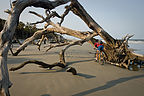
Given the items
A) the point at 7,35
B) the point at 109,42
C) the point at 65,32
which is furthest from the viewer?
the point at 65,32

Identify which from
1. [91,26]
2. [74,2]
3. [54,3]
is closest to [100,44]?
[91,26]

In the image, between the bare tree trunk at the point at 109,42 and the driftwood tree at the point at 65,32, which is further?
the bare tree trunk at the point at 109,42

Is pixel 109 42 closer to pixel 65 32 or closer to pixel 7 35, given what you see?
pixel 65 32

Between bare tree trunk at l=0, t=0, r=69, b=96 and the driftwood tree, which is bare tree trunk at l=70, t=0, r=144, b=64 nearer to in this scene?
the driftwood tree

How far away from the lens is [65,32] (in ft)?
17.4

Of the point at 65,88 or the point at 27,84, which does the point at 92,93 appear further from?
the point at 27,84

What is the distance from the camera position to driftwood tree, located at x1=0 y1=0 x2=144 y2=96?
1357mm

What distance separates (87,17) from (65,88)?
11.4 feet

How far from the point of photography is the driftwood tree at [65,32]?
4.45ft

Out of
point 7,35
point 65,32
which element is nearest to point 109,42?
point 65,32

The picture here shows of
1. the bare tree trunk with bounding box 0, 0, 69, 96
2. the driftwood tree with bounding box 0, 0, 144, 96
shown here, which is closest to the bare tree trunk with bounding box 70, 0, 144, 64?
the driftwood tree with bounding box 0, 0, 144, 96

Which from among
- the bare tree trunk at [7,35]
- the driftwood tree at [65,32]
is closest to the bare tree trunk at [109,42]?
the driftwood tree at [65,32]

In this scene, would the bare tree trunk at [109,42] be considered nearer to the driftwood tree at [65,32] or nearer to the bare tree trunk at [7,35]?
the driftwood tree at [65,32]

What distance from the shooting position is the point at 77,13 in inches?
184
